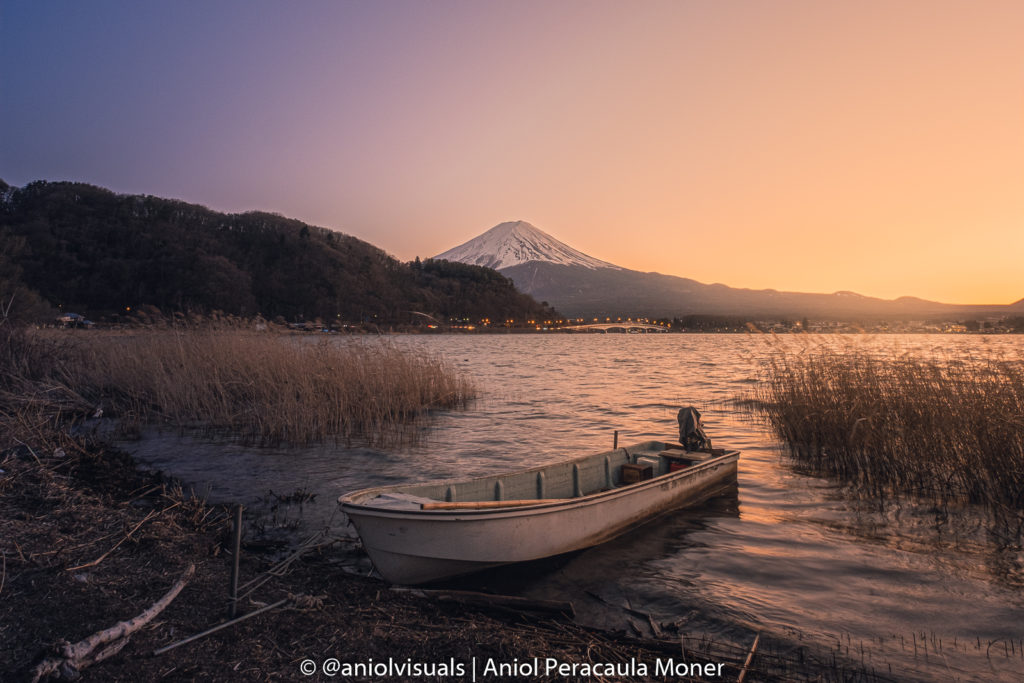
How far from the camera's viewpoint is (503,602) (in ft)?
17.0

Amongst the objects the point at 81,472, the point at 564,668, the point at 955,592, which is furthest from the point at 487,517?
the point at 81,472

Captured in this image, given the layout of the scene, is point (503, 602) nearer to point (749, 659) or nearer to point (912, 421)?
point (749, 659)

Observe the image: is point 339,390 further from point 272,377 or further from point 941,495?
point 941,495

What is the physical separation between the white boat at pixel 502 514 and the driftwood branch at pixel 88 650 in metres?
1.84

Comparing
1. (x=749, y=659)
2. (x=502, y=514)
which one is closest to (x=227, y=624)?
(x=502, y=514)

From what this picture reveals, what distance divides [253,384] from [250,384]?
25 centimetres

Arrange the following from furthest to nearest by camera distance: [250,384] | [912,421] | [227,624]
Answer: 1. [250,384]
2. [912,421]
3. [227,624]

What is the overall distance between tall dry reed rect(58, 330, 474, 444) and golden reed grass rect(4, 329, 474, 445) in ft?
0.10

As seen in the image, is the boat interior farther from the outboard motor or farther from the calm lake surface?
the calm lake surface

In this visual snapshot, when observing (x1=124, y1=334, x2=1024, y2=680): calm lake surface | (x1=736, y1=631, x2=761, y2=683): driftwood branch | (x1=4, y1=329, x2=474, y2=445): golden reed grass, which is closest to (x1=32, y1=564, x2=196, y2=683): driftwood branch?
(x1=124, y1=334, x2=1024, y2=680): calm lake surface

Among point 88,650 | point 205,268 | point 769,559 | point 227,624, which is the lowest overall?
point 769,559

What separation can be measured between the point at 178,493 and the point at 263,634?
410 cm

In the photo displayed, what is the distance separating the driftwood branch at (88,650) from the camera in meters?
3.26

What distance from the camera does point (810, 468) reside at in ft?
40.5
